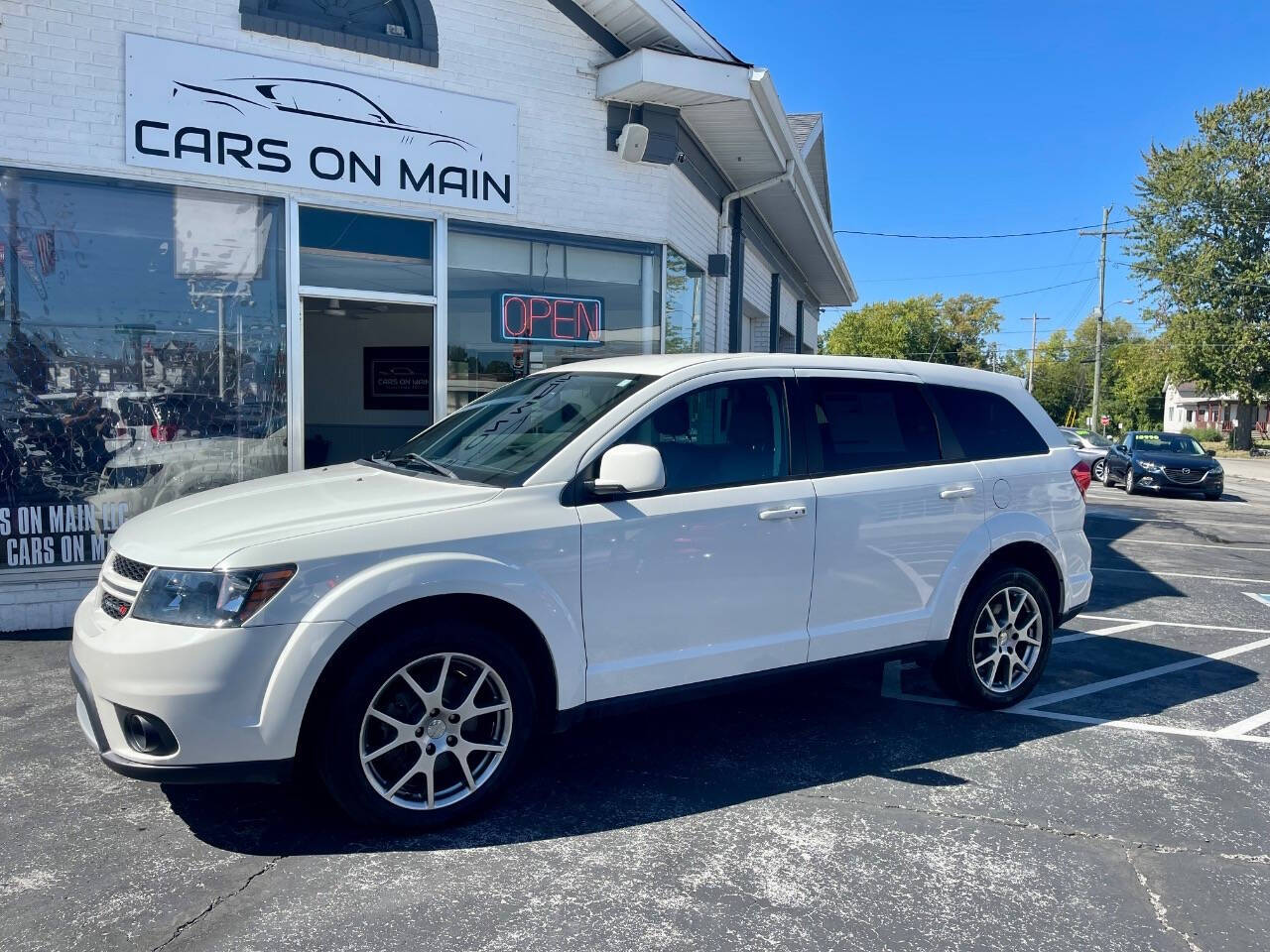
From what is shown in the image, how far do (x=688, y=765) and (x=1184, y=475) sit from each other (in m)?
18.9

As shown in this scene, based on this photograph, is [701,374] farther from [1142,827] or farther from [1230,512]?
[1230,512]

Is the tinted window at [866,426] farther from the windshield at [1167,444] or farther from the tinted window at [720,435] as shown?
the windshield at [1167,444]

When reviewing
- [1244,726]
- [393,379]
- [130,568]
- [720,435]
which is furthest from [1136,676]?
[393,379]

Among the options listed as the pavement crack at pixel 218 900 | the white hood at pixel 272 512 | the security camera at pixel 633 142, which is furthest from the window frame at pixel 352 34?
the pavement crack at pixel 218 900

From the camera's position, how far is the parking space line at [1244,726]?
4988 mm

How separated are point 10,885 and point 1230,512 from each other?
752 inches

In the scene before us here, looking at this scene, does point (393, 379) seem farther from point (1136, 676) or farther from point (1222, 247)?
point (1222, 247)

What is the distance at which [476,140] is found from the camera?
827 centimetres

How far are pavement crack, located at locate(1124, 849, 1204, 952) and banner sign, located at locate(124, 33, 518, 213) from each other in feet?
22.6

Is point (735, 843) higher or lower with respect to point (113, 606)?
lower

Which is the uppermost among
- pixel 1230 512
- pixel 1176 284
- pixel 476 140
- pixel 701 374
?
pixel 1176 284

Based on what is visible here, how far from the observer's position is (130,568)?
3506 millimetres

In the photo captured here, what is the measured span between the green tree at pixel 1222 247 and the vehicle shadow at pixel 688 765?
43.8 meters

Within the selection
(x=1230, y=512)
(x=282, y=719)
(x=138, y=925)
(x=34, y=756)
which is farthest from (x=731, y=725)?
(x=1230, y=512)
